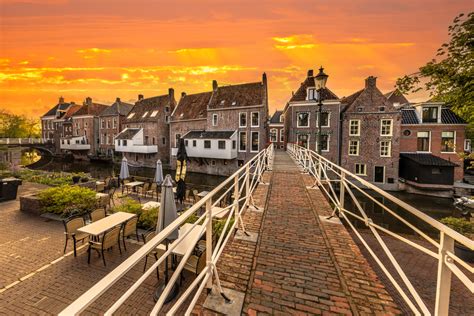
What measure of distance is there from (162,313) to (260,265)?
8.78ft

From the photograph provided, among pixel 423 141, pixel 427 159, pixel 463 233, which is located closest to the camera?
pixel 463 233

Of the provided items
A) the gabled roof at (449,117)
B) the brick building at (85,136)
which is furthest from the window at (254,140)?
the brick building at (85,136)

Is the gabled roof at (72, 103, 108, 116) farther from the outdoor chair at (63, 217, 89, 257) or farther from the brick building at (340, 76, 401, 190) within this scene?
the brick building at (340, 76, 401, 190)

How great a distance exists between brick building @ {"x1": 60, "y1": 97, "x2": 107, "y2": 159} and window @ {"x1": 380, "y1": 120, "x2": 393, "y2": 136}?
50.8 m

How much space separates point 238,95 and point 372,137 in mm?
17851

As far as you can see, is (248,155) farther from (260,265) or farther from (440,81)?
(260,265)

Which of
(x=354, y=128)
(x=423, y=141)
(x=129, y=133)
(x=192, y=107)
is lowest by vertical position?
(x=423, y=141)

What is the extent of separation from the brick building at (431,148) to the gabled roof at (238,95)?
1647cm

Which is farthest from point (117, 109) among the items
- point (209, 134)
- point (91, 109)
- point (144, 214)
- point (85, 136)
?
point (144, 214)

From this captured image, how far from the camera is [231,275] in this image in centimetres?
311

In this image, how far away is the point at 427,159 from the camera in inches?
917

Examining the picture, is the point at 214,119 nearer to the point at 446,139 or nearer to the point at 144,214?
the point at 144,214

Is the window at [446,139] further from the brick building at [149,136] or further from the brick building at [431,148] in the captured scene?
the brick building at [149,136]

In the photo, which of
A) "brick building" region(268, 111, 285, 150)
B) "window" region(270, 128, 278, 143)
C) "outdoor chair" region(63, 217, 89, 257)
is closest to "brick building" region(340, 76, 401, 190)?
"brick building" region(268, 111, 285, 150)
